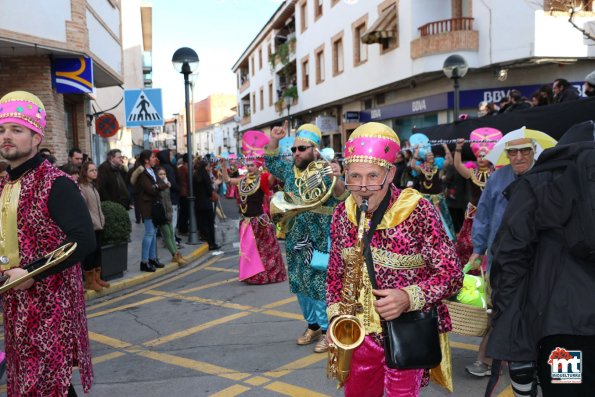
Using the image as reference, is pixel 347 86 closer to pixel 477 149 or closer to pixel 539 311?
pixel 477 149

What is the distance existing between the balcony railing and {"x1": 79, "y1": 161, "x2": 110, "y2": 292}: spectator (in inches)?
512

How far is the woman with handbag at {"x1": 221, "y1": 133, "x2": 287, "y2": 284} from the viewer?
8.09m

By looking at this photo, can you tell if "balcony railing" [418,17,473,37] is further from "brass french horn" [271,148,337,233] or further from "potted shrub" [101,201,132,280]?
"brass french horn" [271,148,337,233]

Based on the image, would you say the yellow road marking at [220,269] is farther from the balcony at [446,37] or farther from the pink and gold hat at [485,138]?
the balcony at [446,37]

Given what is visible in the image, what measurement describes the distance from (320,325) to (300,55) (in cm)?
2795

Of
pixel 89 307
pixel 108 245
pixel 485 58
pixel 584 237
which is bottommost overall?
pixel 89 307

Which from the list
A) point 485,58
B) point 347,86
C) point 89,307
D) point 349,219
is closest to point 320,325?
point 349,219

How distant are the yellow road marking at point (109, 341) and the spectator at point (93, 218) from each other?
1.61m

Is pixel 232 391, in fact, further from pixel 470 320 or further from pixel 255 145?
pixel 255 145

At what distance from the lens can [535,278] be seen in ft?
8.18

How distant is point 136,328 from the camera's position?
20.0 ft

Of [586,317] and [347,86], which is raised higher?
[347,86]

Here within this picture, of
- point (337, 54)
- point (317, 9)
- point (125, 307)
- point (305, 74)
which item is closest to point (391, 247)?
point (125, 307)

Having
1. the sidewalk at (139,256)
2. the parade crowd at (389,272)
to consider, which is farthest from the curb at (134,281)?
the parade crowd at (389,272)
